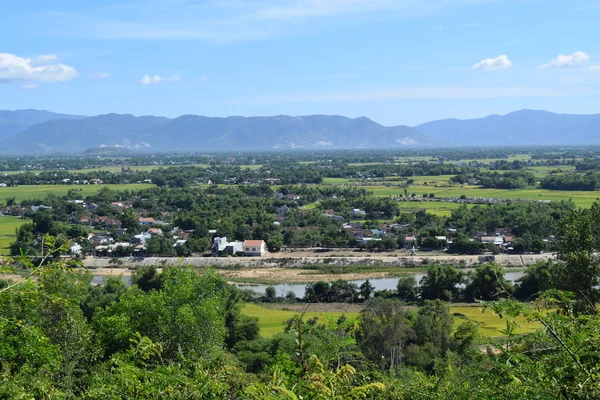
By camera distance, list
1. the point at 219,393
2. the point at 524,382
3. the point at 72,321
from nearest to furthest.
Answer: the point at 524,382 < the point at 219,393 < the point at 72,321

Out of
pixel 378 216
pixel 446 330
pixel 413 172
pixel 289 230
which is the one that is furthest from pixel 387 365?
pixel 413 172

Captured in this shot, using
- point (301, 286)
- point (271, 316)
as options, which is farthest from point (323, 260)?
point (271, 316)

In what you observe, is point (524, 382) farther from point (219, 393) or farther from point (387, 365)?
point (387, 365)

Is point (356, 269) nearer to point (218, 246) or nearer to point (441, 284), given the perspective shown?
point (441, 284)

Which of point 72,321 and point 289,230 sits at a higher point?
point 72,321

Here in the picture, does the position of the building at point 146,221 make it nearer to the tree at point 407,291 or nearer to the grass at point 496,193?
the tree at point 407,291

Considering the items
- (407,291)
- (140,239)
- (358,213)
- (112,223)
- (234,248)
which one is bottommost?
(234,248)

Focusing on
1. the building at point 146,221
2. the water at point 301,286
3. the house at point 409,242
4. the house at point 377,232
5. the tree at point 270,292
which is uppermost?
the building at point 146,221

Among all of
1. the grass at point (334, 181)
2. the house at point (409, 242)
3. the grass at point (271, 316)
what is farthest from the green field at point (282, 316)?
the grass at point (334, 181)
